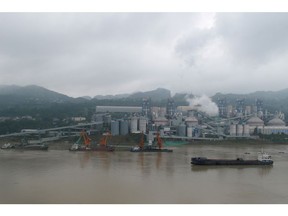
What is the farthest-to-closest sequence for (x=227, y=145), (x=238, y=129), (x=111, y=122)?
(x=238, y=129) < (x=111, y=122) < (x=227, y=145)

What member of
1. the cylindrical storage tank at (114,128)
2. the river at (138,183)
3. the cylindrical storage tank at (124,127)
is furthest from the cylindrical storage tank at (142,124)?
the river at (138,183)

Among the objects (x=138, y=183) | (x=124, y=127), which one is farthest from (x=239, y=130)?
(x=138, y=183)

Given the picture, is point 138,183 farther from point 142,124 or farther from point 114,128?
point 142,124

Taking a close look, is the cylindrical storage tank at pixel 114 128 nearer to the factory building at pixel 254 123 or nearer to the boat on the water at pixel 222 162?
the factory building at pixel 254 123

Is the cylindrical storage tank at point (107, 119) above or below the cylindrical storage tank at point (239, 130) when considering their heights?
above

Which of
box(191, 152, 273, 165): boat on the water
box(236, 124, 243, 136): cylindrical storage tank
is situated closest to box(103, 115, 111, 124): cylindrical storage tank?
box(236, 124, 243, 136): cylindrical storage tank

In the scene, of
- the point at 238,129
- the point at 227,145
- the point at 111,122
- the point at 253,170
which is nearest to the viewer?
the point at 253,170

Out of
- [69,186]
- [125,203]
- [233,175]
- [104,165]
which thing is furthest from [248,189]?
[104,165]

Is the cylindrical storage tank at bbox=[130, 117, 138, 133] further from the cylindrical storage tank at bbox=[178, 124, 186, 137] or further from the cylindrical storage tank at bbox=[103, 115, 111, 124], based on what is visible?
the cylindrical storage tank at bbox=[178, 124, 186, 137]

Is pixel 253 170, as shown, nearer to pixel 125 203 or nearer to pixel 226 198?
pixel 226 198
